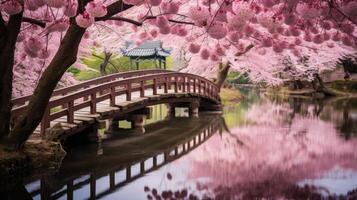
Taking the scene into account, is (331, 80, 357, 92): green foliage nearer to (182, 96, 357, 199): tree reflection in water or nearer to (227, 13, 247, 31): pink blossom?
(182, 96, 357, 199): tree reflection in water

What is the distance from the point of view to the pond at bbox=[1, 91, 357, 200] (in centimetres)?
726

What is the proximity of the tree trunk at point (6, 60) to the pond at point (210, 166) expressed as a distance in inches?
47.4

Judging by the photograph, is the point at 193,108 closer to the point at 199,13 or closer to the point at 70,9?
the point at 70,9

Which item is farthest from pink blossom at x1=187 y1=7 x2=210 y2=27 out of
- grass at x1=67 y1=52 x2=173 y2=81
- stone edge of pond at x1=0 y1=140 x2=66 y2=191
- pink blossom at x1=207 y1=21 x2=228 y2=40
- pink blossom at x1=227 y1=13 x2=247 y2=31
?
grass at x1=67 y1=52 x2=173 y2=81

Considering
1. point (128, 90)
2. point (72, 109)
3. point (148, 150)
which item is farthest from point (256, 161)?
point (128, 90)

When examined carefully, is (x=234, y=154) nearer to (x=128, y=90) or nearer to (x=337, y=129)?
(x=128, y=90)

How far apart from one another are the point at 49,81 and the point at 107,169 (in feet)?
8.42

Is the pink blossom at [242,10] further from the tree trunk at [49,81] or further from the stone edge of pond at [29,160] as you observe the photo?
the stone edge of pond at [29,160]

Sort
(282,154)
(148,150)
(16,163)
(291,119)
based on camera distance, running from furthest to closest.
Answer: (291,119), (148,150), (282,154), (16,163)

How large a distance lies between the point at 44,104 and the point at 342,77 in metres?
31.0

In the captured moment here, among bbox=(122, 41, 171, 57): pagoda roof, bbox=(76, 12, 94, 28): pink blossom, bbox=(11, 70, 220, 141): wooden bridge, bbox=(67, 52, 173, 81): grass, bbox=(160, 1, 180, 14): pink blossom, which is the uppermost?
bbox=(122, 41, 171, 57): pagoda roof

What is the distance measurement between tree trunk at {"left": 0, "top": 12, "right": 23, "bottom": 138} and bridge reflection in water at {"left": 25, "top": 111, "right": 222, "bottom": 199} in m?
1.26

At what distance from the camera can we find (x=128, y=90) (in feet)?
44.3

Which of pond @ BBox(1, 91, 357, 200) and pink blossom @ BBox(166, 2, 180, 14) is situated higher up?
pink blossom @ BBox(166, 2, 180, 14)
